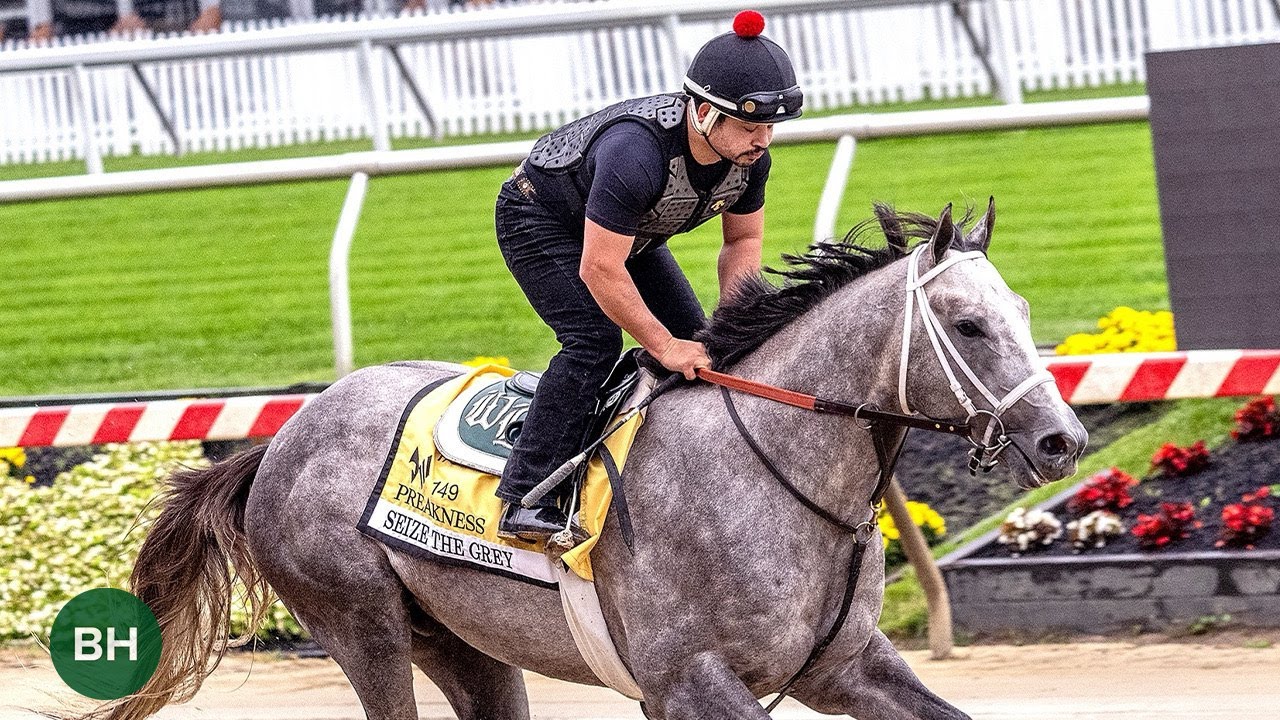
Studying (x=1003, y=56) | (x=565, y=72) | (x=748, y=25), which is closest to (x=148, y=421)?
(x=748, y=25)

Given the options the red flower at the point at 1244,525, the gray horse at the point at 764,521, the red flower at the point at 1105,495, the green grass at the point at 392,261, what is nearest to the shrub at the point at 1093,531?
the red flower at the point at 1105,495

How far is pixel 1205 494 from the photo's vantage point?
629 cm

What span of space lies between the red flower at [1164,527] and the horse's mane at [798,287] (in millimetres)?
2594

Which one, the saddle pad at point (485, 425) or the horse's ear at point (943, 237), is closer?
the horse's ear at point (943, 237)

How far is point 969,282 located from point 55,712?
325 cm

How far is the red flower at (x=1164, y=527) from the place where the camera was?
5.87m

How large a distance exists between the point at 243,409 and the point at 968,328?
12.7ft

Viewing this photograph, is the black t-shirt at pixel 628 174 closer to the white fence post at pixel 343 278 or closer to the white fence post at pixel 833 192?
the white fence post at pixel 833 192

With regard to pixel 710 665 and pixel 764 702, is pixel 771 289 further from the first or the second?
pixel 764 702

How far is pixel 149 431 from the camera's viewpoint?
654cm

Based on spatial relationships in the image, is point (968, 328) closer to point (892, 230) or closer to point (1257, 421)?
point (892, 230)

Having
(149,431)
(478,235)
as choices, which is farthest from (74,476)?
(478,235)

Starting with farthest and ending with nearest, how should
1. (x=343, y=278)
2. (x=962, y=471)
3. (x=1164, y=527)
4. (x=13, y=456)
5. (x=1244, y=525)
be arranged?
(x=13, y=456) < (x=343, y=278) < (x=962, y=471) < (x=1164, y=527) < (x=1244, y=525)

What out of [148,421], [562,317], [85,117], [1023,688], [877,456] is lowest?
[1023,688]
